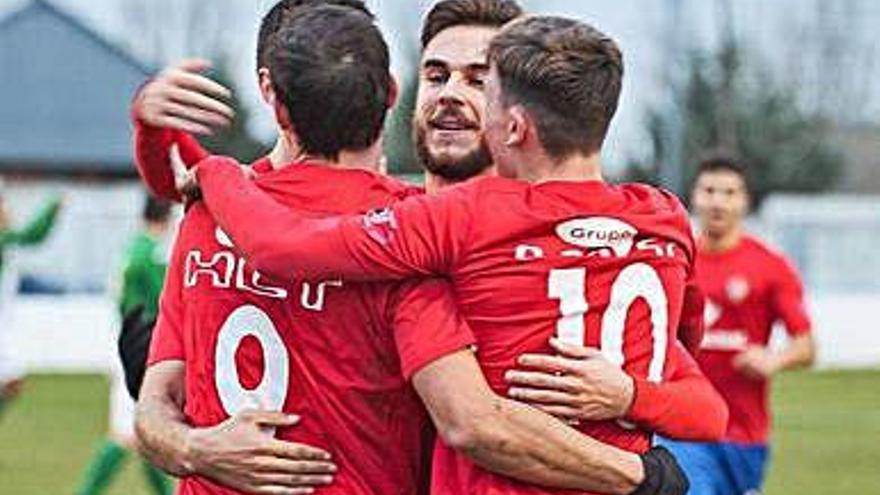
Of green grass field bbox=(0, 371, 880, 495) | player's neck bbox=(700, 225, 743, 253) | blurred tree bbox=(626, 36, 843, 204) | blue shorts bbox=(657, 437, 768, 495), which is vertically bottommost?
blurred tree bbox=(626, 36, 843, 204)

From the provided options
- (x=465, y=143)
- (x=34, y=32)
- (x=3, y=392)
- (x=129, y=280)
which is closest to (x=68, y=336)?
(x=3, y=392)

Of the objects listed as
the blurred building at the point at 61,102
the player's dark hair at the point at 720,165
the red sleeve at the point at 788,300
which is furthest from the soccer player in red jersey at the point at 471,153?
the blurred building at the point at 61,102

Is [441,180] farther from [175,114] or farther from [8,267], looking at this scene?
[8,267]

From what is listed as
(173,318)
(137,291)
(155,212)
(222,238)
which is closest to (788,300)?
(137,291)

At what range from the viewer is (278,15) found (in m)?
5.21

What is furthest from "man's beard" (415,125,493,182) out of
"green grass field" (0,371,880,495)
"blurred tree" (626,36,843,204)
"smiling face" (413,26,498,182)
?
"blurred tree" (626,36,843,204)

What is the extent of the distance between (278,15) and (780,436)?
16264 millimetres

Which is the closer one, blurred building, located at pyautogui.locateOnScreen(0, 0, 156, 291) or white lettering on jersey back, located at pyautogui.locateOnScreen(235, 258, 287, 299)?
white lettering on jersey back, located at pyautogui.locateOnScreen(235, 258, 287, 299)

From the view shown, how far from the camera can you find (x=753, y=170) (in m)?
53.5

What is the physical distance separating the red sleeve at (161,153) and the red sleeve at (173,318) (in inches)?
15.0

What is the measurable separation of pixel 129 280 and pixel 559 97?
8.40m

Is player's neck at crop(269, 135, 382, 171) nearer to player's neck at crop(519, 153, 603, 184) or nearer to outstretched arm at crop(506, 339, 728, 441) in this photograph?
player's neck at crop(519, 153, 603, 184)

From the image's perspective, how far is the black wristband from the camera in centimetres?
487

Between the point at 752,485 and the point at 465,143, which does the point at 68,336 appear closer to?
the point at 752,485
